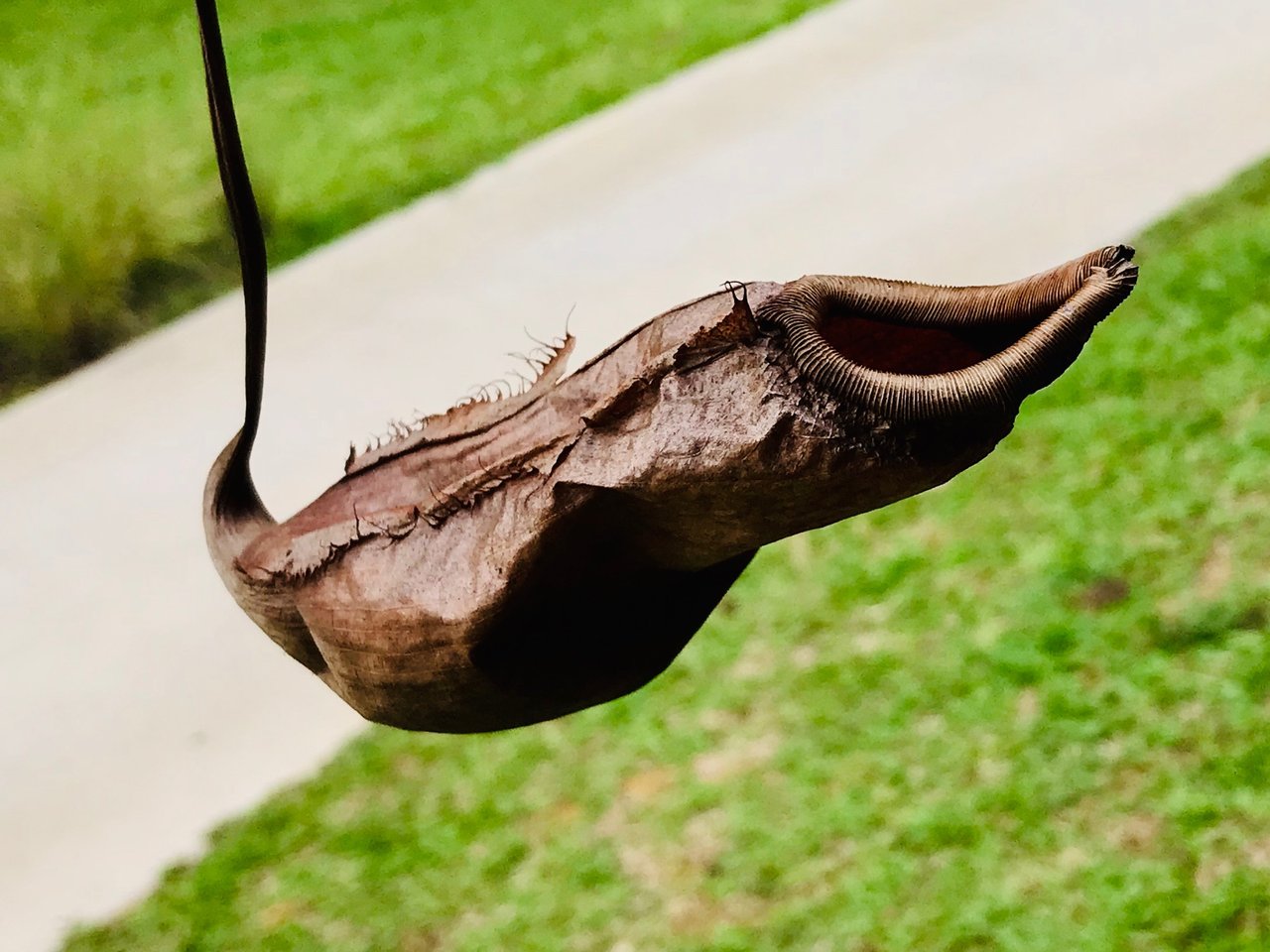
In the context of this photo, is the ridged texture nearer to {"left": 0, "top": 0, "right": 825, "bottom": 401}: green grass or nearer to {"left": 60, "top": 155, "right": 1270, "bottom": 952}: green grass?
{"left": 60, "top": 155, "right": 1270, "bottom": 952}: green grass

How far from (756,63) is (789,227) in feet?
5.01

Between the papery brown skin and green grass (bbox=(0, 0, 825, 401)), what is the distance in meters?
3.97

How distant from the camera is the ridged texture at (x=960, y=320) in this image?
1.22 feet

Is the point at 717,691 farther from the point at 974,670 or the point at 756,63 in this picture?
the point at 756,63

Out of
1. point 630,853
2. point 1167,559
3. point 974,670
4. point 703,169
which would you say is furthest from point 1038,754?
point 703,169

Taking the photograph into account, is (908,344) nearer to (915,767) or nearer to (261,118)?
(915,767)

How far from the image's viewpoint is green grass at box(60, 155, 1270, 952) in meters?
1.74

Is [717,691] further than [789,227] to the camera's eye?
No

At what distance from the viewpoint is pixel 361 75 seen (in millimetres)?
6055

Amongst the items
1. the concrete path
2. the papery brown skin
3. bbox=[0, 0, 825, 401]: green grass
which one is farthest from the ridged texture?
bbox=[0, 0, 825, 401]: green grass

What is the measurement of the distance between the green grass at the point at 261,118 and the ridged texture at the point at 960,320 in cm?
413

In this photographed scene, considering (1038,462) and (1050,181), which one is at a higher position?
(1050,181)

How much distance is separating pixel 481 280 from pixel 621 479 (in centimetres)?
349

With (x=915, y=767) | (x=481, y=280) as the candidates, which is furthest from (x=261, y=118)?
(x=915, y=767)
